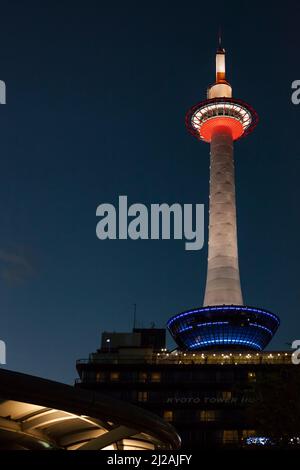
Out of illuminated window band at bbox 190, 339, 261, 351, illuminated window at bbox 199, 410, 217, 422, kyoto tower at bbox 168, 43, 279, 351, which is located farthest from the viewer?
illuminated window band at bbox 190, 339, 261, 351

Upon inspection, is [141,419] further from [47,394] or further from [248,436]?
[248,436]

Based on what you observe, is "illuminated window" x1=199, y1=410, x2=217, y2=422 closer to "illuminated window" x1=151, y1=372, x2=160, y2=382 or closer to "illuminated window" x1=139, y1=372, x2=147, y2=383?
"illuminated window" x1=151, y1=372, x2=160, y2=382

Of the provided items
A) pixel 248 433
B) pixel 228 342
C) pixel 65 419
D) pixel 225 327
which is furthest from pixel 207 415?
pixel 65 419

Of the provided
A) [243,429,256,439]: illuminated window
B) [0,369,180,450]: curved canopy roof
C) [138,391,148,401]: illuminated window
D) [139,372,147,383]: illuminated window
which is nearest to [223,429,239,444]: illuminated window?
[243,429,256,439]: illuminated window

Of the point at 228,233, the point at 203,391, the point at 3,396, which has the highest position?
the point at 228,233

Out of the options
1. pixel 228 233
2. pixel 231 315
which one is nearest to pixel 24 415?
pixel 231 315

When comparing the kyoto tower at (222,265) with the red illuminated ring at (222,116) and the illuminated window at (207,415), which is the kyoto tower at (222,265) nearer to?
the red illuminated ring at (222,116)
